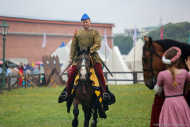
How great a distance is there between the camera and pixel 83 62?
7.18 meters

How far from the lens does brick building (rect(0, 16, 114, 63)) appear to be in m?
50.9

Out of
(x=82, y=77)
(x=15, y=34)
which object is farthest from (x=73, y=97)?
(x=15, y=34)

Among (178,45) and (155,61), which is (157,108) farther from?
(178,45)

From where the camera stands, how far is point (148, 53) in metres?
5.79

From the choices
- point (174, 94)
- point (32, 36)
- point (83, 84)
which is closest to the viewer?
point (174, 94)

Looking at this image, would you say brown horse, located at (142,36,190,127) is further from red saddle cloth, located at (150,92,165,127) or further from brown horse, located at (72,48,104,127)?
brown horse, located at (72,48,104,127)

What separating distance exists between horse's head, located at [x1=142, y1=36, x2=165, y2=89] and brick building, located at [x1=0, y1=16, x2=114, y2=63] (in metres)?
44.5

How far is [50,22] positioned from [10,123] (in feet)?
156

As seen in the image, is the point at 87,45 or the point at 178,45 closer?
the point at 178,45

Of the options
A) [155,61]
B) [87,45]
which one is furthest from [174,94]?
[87,45]

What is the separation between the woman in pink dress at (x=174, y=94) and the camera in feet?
16.0

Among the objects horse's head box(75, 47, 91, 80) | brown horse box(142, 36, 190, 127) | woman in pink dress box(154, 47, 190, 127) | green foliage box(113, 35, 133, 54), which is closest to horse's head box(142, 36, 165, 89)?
brown horse box(142, 36, 190, 127)

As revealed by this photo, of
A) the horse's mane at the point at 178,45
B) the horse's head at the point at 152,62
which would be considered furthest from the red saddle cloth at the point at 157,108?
the horse's mane at the point at 178,45

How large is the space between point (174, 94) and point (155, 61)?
3.03 feet
